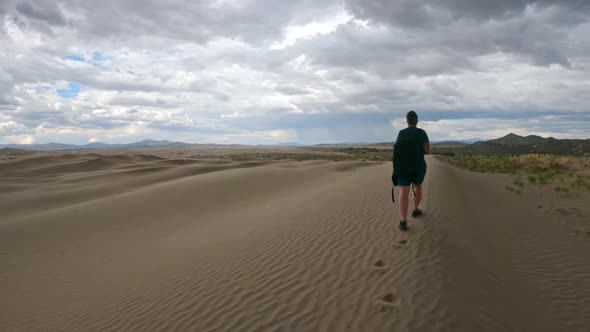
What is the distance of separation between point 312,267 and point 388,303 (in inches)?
57.3

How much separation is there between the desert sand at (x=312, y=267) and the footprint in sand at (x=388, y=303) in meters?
0.02

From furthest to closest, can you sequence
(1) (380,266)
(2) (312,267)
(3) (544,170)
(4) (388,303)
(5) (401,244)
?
(3) (544,170) → (5) (401,244) → (2) (312,267) → (1) (380,266) → (4) (388,303)

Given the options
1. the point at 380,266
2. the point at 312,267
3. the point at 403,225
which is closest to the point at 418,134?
A: the point at 403,225

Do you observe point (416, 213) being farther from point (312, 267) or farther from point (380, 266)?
point (312, 267)

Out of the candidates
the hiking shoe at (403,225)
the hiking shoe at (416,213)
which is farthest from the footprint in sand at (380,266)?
the hiking shoe at (416,213)

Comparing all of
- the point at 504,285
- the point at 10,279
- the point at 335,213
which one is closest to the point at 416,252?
the point at 504,285

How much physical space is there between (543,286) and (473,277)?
4.56 feet

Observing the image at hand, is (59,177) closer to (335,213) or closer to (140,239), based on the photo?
(140,239)

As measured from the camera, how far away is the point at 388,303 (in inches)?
155

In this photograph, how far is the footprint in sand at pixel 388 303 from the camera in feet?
12.6

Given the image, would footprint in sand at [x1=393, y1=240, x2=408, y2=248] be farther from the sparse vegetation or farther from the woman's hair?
the sparse vegetation

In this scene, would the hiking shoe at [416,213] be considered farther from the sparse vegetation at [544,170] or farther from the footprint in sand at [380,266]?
the sparse vegetation at [544,170]

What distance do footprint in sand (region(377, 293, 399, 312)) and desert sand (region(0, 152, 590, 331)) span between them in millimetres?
22

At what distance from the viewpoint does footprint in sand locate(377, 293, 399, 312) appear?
12.6 feet
